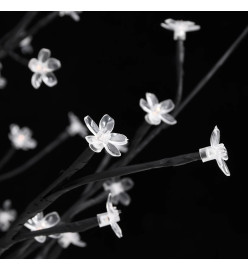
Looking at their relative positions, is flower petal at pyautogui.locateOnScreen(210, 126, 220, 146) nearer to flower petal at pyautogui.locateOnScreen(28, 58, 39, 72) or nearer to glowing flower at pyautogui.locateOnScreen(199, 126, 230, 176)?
glowing flower at pyautogui.locateOnScreen(199, 126, 230, 176)

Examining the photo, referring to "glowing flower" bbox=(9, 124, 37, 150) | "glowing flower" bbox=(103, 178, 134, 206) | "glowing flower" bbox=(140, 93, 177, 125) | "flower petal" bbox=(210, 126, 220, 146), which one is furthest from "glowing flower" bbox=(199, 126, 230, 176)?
"glowing flower" bbox=(9, 124, 37, 150)

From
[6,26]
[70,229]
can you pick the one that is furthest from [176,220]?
[70,229]

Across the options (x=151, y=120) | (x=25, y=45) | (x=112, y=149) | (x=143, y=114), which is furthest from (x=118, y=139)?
(x=143, y=114)

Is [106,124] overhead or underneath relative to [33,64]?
underneath

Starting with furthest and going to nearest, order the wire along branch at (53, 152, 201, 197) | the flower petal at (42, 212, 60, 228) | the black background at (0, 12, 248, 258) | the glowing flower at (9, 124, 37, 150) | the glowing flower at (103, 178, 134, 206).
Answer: the black background at (0, 12, 248, 258) < the glowing flower at (9, 124, 37, 150) < the glowing flower at (103, 178, 134, 206) < the flower petal at (42, 212, 60, 228) < the wire along branch at (53, 152, 201, 197)

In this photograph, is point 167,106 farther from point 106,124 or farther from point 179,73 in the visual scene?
point 106,124

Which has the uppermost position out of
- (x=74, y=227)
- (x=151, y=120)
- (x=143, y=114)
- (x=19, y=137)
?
(x=143, y=114)

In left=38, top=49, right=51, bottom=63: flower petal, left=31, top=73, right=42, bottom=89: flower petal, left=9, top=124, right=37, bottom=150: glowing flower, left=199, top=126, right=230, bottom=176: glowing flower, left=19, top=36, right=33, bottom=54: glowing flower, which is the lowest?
left=199, top=126, right=230, bottom=176: glowing flower
